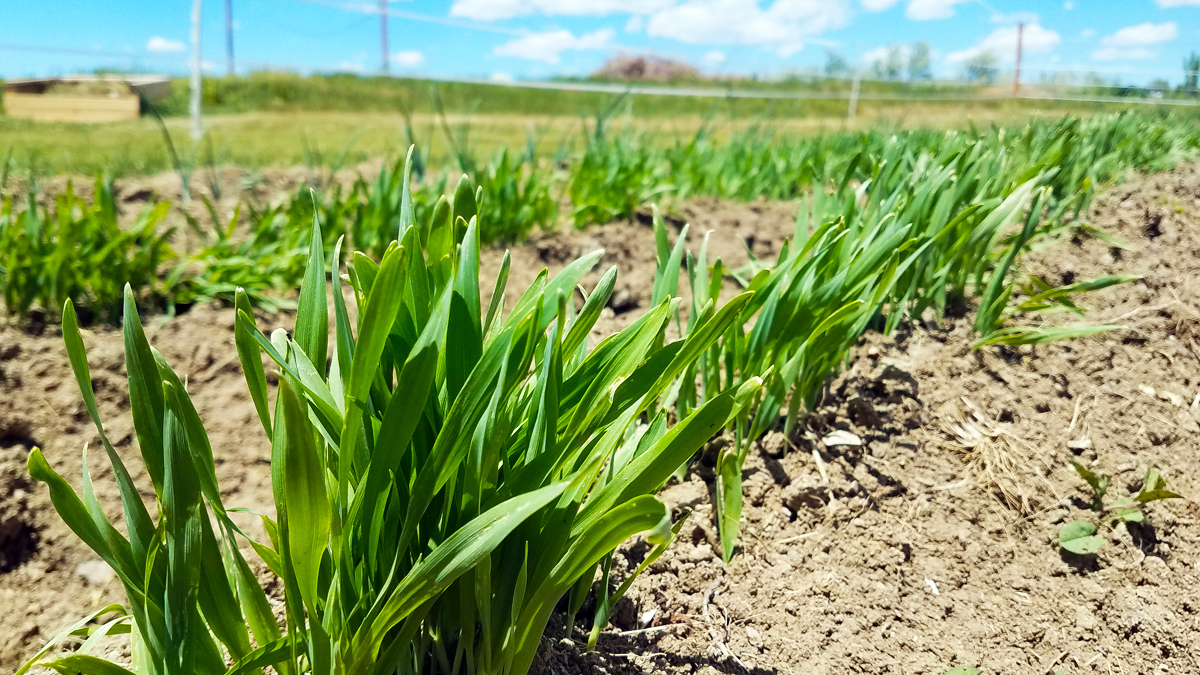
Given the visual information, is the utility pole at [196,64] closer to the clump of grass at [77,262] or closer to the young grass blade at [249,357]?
the clump of grass at [77,262]

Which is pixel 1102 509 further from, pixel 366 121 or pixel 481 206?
pixel 366 121

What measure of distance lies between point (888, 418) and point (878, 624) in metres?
0.56

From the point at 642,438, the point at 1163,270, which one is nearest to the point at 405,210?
the point at 642,438

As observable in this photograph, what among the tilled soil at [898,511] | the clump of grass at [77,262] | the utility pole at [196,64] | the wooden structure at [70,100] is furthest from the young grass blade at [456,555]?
the wooden structure at [70,100]

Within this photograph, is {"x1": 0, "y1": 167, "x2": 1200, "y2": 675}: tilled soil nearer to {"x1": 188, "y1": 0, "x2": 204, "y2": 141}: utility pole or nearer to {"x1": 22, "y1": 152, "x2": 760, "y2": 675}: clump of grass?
{"x1": 22, "y1": 152, "x2": 760, "y2": 675}: clump of grass

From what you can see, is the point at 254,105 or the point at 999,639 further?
the point at 254,105

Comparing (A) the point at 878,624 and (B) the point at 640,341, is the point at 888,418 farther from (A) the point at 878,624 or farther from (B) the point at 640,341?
(B) the point at 640,341

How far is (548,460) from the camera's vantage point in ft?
2.86

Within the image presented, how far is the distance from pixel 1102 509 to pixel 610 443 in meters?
1.23

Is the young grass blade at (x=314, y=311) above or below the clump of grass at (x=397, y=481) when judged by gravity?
above

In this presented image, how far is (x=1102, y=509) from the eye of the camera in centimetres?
160

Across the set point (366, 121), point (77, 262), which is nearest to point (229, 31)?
point (366, 121)

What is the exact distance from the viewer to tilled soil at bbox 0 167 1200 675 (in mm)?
1265

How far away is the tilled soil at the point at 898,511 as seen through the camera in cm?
126
